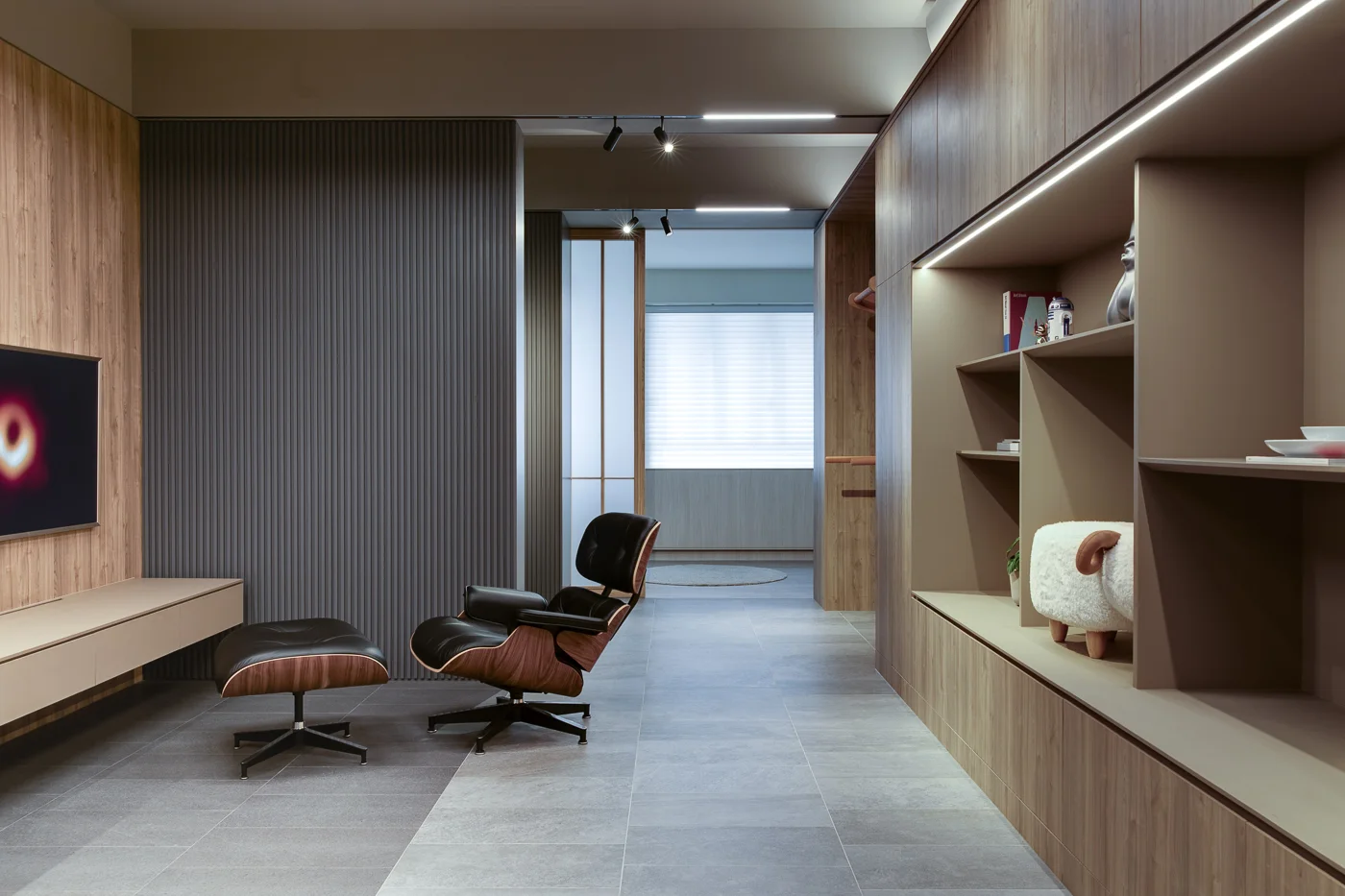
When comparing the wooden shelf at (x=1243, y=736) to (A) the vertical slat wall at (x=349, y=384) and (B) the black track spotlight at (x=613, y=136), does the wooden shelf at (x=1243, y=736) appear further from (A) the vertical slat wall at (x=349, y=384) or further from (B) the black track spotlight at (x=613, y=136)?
(B) the black track spotlight at (x=613, y=136)

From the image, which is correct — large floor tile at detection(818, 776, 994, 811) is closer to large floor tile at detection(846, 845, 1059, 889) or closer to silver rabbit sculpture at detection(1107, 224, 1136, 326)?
large floor tile at detection(846, 845, 1059, 889)

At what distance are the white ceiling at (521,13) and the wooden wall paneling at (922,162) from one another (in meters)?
0.65

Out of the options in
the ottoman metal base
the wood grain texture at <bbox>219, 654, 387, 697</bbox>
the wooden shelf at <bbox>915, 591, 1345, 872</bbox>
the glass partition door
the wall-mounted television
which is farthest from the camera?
the glass partition door

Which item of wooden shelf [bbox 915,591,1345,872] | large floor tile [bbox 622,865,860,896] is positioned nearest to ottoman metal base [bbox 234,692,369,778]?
large floor tile [bbox 622,865,860,896]

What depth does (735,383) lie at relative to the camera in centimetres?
1019

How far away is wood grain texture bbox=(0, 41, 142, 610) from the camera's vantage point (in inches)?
151

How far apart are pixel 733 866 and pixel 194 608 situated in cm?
280

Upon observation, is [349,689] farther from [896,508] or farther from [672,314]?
[672,314]

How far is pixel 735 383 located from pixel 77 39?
268 inches

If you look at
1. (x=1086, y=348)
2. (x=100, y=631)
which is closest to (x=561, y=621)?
(x=100, y=631)

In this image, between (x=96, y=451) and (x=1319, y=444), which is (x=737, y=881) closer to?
(x=1319, y=444)

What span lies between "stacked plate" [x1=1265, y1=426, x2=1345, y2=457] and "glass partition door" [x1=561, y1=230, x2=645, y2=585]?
539 centimetres

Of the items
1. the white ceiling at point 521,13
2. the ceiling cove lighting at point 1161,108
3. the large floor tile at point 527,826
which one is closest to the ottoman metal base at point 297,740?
the large floor tile at point 527,826

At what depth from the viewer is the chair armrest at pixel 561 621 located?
11.9 ft
